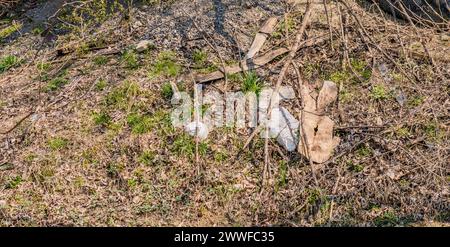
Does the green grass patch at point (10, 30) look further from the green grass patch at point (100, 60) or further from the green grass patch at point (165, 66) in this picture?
the green grass patch at point (165, 66)

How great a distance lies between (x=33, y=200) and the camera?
421 centimetres

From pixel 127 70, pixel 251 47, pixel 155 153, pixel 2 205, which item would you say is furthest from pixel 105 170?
pixel 251 47

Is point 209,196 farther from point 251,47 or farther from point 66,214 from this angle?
point 251,47

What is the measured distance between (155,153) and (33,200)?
1.01m

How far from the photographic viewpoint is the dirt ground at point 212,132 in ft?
13.4

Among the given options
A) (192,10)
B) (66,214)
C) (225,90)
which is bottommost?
(66,214)

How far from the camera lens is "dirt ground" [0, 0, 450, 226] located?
13.4 feet

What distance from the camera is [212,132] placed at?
180 inches

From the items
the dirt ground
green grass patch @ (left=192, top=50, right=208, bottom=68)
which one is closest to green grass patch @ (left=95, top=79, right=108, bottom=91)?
the dirt ground

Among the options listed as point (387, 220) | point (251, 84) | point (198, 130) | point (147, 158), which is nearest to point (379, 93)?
point (251, 84)

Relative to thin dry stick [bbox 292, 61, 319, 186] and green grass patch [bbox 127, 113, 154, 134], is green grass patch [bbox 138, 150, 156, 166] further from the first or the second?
thin dry stick [bbox 292, 61, 319, 186]

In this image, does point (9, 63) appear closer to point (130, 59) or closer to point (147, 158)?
point (130, 59)

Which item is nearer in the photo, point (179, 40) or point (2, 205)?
point (2, 205)

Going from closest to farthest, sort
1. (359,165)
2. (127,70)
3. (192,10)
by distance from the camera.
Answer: (359,165), (127,70), (192,10)
